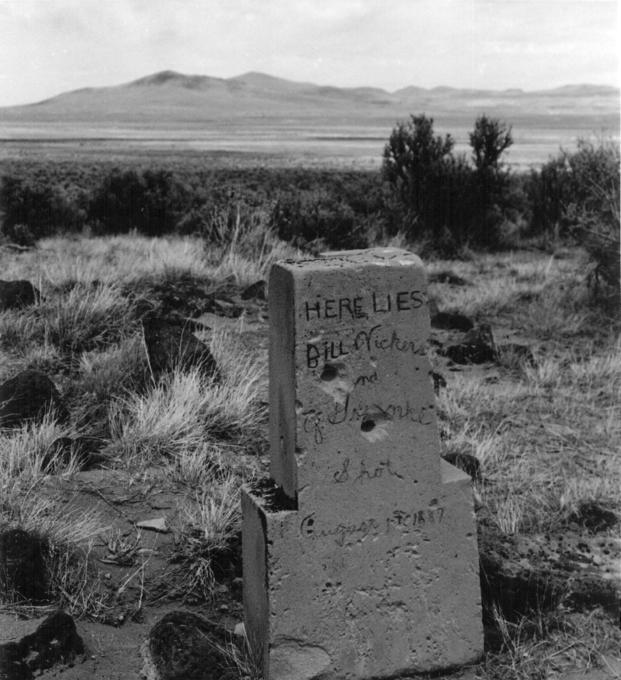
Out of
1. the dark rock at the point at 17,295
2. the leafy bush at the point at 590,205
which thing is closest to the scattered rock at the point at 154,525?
the dark rock at the point at 17,295

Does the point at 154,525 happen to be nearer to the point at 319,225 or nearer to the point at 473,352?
the point at 473,352

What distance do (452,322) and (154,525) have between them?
5733 mm

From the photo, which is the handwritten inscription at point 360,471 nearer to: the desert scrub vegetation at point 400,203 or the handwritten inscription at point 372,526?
the handwritten inscription at point 372,526

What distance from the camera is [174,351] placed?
6.68 m

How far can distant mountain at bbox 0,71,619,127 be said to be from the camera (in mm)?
127062

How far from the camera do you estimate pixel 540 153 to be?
54.0 metres

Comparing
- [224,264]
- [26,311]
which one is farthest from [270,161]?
[26,311]

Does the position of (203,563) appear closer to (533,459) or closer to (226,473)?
(226,473)

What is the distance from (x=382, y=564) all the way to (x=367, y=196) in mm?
14852

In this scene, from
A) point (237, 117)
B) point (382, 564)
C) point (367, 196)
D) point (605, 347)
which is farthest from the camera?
point (237, 117)

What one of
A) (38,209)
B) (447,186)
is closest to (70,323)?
(38,209)

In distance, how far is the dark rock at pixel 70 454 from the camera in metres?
5.23

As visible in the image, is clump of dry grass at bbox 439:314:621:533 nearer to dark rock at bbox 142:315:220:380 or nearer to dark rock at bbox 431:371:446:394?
dark rock at bbox 431:371:446:394

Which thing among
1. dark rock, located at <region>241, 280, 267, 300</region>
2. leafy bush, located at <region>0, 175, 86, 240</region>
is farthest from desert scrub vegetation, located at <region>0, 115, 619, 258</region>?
dark rock, located at <region>241, 280, 267, 300</region>
